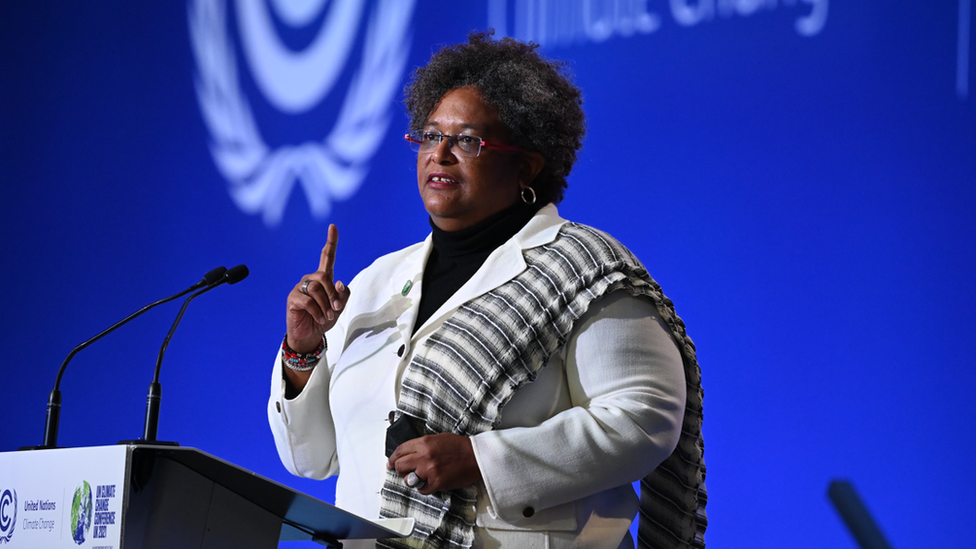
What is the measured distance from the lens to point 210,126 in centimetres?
350

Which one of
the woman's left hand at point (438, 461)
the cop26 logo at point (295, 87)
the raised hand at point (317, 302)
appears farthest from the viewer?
the cop26 logo at point (295, 87)

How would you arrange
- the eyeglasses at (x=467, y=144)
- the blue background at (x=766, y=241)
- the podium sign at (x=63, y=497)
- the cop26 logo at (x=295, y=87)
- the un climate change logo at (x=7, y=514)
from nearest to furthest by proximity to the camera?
the podium sign at (x=63, y=497) < the un climate change logo at (x=7, y=514) < the eyeglasses at (x=467, y=144) < the blue background at (x=766, y=241) < the cop26 logo at (x=295, y=87)

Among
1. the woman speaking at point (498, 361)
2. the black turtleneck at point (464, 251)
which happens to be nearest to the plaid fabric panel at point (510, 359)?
the woman speaking at point (498, 361)

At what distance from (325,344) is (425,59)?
135cm

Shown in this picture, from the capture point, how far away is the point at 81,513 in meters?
1.23

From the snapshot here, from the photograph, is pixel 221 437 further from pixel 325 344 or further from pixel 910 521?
pixel 910 521

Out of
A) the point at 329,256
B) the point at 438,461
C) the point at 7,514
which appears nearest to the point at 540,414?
the point at 438,461

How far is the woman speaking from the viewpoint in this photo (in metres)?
1.56

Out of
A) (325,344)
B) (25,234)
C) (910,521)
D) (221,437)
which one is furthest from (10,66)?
(910,521)

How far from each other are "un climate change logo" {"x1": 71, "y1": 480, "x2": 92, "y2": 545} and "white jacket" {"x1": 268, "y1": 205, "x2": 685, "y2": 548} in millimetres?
543

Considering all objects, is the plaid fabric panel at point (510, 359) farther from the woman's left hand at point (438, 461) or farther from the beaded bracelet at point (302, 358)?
the beaded bracelet at point (302, 358)

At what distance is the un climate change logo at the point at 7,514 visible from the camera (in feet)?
4.33

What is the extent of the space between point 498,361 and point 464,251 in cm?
35

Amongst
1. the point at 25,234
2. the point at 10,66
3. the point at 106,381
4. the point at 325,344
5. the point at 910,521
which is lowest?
the point at 910,521
